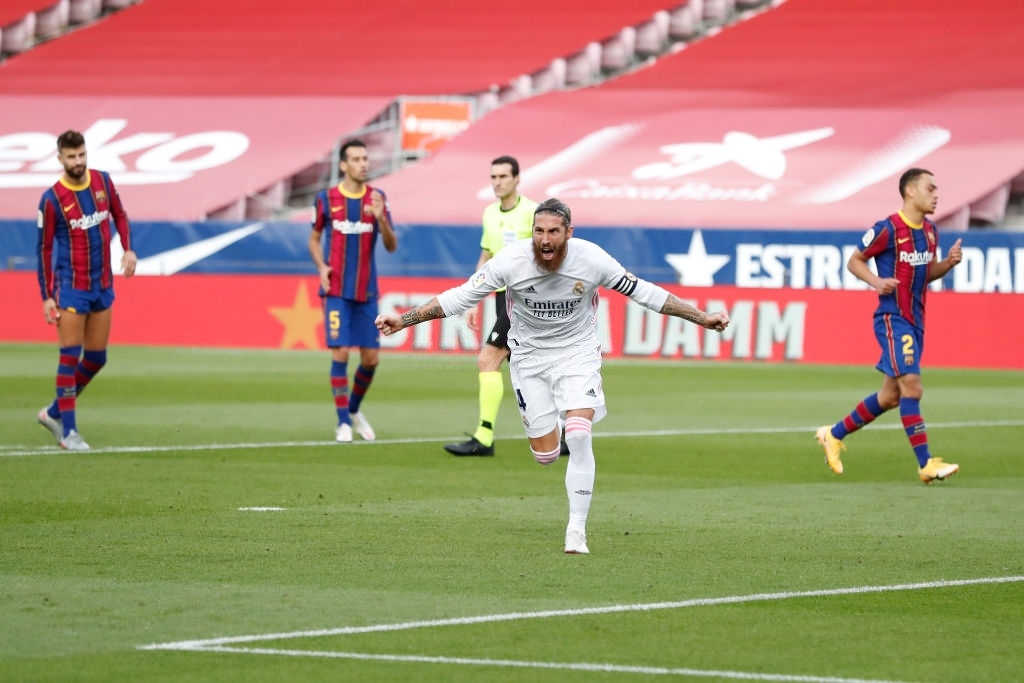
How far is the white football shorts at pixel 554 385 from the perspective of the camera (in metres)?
9.28

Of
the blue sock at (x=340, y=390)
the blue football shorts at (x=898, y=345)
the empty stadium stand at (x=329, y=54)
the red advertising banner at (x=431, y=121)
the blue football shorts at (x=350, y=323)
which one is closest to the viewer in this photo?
the blue football shorts at (x=898, y=345)

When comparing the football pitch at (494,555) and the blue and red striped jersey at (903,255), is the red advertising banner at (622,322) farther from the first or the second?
the blue and red striped jersey at (903,255)

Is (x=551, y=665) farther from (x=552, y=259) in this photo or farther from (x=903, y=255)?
(x=903, y=255)

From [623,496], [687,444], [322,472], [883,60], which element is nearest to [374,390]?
[687,444]

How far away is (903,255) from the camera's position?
12.8m

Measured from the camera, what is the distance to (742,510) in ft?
35.5

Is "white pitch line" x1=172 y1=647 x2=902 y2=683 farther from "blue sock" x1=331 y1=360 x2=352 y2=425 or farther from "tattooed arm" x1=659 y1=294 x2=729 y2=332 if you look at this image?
"blue sock" x1=331 y1=360 x2=352 y2=425

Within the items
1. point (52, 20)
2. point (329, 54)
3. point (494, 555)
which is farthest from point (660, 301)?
point (52, 20)

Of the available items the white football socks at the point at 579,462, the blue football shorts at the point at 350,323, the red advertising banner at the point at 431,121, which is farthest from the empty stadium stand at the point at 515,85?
the white football socks at the point at 579,462

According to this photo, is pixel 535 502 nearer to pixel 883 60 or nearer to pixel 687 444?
pixel 687 444

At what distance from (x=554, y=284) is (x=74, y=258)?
18.3 ft

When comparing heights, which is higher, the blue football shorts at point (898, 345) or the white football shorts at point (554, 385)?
the white football shorts at point (554, 385)

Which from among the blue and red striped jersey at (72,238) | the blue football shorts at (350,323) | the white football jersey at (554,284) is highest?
the white football jersey at (554,284)

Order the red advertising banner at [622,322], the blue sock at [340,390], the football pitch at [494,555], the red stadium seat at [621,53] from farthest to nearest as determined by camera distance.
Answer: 1. the red stadium seat at [621,53]
2. the red advertising banner at [622,322]
3. the blue sock at [340,390]
4. the football pitch at [494,555]
